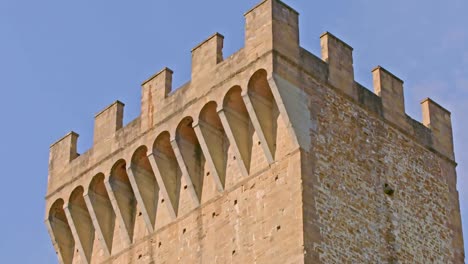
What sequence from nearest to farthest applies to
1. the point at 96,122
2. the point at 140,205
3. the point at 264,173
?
the point at 264,173 < the point at 140,205 < the point at 96,122

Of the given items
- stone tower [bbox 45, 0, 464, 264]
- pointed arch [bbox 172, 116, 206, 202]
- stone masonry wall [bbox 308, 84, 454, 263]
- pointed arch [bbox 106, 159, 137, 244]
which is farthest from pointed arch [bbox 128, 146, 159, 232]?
stone masonry wall [bbox 308, 84, 454, 263]

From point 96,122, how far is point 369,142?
17.2ft

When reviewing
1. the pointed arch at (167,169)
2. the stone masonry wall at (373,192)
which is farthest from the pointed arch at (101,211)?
the stone masonry wall at (373,192)

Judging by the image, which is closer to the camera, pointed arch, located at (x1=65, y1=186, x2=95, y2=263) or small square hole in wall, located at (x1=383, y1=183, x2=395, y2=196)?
small square hole in wall, located at (x1=383, y1=183, x2=395, y2=196)

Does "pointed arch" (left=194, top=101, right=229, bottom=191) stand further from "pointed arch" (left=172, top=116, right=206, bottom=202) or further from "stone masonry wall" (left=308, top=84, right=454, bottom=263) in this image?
"stone masonry wall" (left=308, top=84, right=454, bottom=263)

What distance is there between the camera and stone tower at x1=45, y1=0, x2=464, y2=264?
2484 centimetres

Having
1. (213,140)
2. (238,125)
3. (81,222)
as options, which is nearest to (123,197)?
(81,222)

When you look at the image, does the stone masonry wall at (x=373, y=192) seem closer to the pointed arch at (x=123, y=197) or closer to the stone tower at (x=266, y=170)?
the stone tower at (x=266, y=170)

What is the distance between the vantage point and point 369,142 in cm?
2642

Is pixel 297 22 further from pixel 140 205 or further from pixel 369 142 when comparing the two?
pixel 140 205

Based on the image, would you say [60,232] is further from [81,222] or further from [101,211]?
[101,211]

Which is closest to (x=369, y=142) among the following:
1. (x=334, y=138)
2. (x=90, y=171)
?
(x=334, y=138)

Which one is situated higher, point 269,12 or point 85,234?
point 269,12

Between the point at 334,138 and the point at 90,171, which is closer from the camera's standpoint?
the point at 334,138
